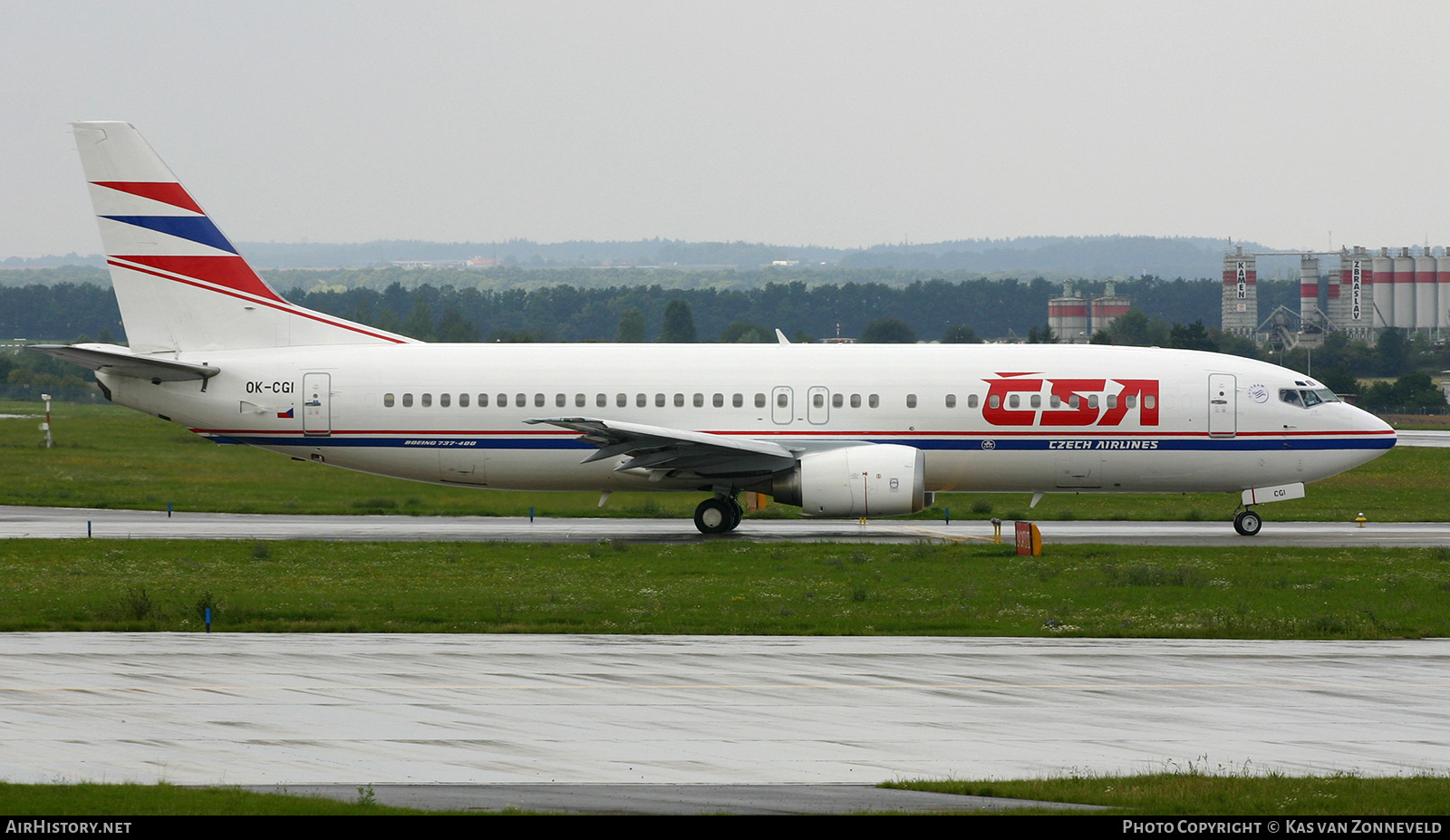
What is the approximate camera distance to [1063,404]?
32.0 m

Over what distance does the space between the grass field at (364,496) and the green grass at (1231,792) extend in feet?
72.2

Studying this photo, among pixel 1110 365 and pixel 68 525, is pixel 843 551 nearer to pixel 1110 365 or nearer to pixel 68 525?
pixel 1110 365

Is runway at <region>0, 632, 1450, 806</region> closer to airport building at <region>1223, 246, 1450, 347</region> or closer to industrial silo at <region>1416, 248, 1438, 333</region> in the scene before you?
airport building at <region>1223, 246, 1450, 347</region>

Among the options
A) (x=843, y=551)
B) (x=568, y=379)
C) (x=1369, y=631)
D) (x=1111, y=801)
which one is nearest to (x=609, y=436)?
(x=568, y=379)

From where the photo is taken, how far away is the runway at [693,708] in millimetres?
13328

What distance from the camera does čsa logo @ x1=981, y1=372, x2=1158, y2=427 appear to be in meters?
32.0

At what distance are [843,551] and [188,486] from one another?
73.6 feet

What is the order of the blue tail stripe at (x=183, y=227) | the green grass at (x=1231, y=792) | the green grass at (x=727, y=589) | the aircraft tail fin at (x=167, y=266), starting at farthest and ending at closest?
the blue tail stripe at (x=183, y=227) → the aircraft tail fin at (x=167, y=266) → the green grass at (x=727, y=589) → the green grass at (x=1231, y=792)

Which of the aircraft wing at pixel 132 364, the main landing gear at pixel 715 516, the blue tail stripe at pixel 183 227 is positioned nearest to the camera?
the aircraft wing at pixel 132 364

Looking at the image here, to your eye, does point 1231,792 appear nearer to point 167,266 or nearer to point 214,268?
point 214,268

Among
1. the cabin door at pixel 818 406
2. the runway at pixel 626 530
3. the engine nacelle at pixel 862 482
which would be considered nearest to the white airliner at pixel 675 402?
the cabin door at pixel 818 406

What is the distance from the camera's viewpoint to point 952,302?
648 ft

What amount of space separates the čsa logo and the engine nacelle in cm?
242

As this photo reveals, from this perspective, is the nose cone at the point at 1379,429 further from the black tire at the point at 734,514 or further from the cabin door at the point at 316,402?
the cabin door at the point at 316,402
